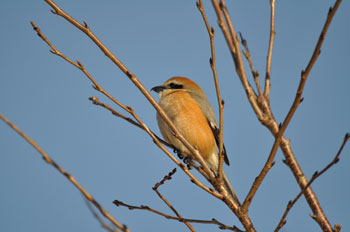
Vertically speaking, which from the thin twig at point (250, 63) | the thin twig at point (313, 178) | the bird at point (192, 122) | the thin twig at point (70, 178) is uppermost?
the bird at point (192, 122)

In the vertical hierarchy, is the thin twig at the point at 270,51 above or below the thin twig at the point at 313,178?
above

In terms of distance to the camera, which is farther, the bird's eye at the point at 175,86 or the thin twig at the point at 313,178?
the bird's eye at the point at 175,86

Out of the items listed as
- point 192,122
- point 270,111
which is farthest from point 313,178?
point 192,122

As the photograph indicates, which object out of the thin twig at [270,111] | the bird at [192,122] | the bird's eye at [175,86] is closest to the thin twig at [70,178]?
the thin twig at [270,111]

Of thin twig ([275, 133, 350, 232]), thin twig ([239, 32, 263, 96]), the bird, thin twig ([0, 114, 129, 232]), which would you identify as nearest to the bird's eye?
the bird

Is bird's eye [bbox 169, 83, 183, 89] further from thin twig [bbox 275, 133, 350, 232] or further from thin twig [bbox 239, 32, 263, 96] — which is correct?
thin twig [bbox 275, 133, 350, 232]

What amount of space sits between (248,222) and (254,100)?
791 millimetres

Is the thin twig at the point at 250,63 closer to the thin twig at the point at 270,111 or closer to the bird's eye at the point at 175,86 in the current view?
the thin twig at the point at 270,111

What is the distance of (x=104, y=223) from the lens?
1.33m

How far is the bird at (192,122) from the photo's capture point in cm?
414

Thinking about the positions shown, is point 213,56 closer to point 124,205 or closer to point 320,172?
point 320,172

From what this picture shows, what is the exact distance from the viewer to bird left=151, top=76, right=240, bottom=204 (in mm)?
4137

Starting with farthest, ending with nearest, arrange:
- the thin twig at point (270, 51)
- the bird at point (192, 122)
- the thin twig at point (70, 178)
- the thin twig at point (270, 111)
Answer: the bird at point (192, 122), the thin twig at point (270, 51), the thin twig at point (270, 111), the thin twig at point (70, 178)

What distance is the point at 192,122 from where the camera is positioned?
4.17m
